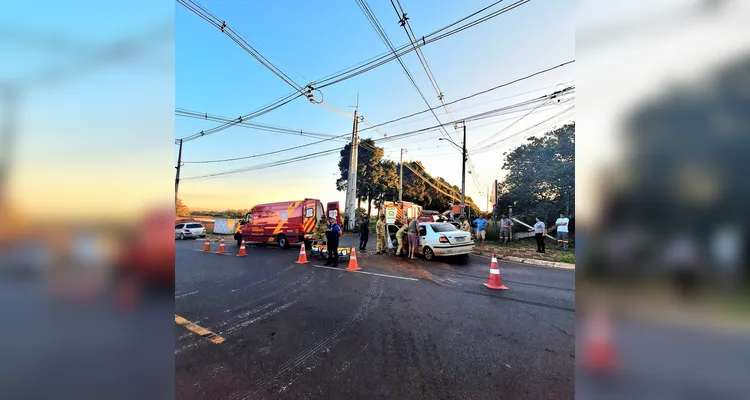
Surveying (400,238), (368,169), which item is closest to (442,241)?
(400,238)

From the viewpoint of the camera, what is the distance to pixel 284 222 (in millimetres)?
14734

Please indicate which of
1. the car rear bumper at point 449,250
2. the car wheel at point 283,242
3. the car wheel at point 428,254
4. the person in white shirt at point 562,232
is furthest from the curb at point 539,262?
the car wheel at point 283,242

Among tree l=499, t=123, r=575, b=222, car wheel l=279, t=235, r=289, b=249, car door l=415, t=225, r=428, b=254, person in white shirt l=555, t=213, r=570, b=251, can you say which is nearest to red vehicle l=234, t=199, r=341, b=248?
car wheel l=279, t=235, r=289, b=249

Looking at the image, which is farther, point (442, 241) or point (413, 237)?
point (413, 237)

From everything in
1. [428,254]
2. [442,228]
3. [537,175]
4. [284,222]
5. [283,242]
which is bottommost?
[283,242]

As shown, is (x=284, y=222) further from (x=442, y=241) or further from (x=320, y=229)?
(x=442, y=241)

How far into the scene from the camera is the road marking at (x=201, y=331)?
11.5 feet

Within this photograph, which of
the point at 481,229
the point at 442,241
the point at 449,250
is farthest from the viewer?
the point at 481,229
